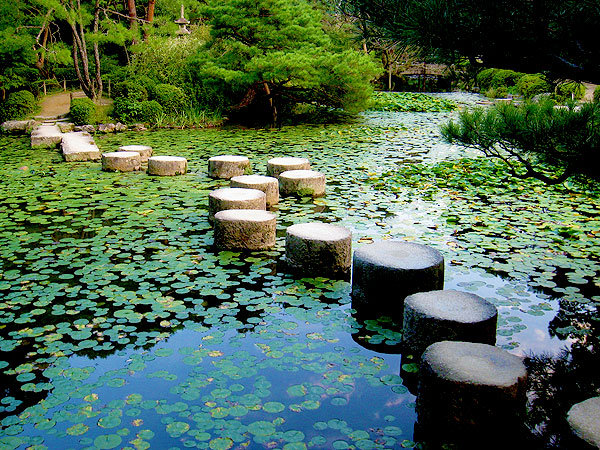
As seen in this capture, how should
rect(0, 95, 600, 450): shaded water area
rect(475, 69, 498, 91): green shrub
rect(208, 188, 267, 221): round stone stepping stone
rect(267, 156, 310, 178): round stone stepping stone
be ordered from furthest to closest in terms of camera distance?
rect(475, 69, 498, 91): green shrub < rect(267, 156, 310, 178): round stone stepping stone < rect(208, 188, 267, 221): round stone stepping stone < rect(0, 95, 600, 450): shaded water area

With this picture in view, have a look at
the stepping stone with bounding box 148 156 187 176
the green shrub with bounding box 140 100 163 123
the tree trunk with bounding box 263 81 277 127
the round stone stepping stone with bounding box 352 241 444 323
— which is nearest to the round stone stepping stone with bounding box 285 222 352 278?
the round stone stepping stone with bounding box 352 241 444 323

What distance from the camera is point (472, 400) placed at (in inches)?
102

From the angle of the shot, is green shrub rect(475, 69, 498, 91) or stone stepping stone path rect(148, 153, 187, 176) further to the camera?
green shrub rect(475, 69, 498, 91)

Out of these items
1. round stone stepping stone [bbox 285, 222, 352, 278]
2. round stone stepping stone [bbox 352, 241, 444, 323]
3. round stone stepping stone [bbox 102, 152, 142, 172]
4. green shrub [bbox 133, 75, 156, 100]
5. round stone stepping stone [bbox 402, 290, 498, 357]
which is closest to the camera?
round stone stepping stone [bbox 402, 290, 498, 357]

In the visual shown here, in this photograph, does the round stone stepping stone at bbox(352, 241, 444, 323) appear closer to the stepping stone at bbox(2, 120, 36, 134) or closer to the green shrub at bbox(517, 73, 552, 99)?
the stepping stone at bbox(2, 120, 36, 134)

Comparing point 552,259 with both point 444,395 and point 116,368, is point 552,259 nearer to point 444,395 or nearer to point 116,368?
point 444,395

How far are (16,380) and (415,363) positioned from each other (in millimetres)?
2270

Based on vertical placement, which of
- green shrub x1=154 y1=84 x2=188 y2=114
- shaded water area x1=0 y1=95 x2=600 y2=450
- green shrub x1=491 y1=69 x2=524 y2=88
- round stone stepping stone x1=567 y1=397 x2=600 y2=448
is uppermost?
green shrub x1=491 y1=69 x2=524 y2=88

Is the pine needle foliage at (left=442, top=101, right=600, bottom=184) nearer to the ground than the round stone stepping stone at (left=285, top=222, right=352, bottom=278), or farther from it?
farther from it

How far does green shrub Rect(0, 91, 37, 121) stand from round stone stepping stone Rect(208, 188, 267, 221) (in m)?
9.78

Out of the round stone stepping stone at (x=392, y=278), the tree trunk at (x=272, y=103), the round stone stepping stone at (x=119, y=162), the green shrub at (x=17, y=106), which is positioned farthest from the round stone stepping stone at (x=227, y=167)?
the green shrub at (x=17, y=106)

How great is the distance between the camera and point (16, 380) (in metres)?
3.03

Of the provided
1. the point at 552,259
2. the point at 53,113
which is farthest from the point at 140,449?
the point at 53,113

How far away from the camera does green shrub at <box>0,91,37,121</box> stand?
13.1 metres
